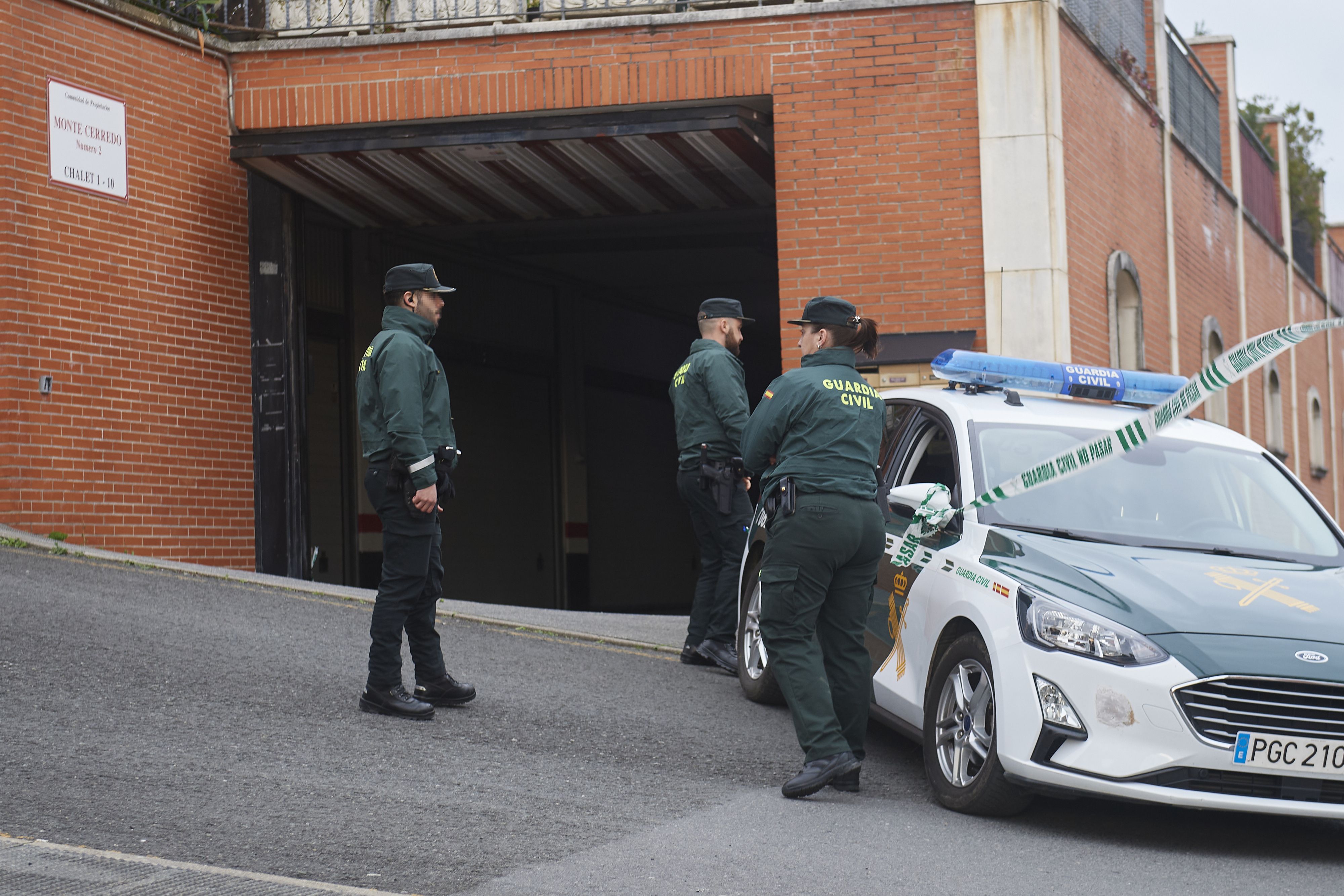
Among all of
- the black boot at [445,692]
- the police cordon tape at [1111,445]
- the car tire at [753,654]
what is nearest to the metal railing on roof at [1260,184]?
the car tire at [753,654]

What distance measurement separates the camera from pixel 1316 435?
24438 mm

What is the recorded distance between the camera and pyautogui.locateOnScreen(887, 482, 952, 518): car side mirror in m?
5.56

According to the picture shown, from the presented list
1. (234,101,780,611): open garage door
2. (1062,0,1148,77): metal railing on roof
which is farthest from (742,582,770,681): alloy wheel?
(1062,0,1148,77): metal railing on roof

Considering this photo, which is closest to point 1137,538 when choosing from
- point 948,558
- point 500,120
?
point 948,558

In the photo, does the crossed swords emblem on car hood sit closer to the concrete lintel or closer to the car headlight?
the car headlight

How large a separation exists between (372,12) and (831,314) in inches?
303

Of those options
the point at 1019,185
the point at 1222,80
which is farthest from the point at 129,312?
the point at 1222,80

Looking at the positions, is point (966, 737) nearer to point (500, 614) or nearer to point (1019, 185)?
point (500, 614)

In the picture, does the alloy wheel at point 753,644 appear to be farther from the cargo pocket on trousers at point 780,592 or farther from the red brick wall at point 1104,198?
the red brick wall at point 1104,198

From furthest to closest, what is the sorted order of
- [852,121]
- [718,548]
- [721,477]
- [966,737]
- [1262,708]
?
[852,121] → [718,548] → [721,477] → [966,737] → [1262,708]

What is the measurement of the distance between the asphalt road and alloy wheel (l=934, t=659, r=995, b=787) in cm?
19

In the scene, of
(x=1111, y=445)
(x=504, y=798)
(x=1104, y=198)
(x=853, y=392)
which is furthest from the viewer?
(x=1104, y=198)

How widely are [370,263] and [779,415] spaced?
11397mm

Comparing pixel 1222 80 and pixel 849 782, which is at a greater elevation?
pixel 1222 80
